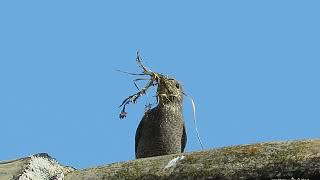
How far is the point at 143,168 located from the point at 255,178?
0.91m

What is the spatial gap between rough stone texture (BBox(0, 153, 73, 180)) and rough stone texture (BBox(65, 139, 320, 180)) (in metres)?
0.39

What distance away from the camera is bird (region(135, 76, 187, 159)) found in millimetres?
7918

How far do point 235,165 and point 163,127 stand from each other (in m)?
2.58

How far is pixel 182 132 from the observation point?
8.31 metres

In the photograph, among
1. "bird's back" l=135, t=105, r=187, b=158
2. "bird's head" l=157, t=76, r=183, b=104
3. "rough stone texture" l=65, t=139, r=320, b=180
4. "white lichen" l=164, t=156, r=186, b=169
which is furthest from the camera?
"bird's head" l=157, t=76, r=183, b=104

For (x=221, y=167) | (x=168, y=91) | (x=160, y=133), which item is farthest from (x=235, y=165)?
(x=168, y=91)

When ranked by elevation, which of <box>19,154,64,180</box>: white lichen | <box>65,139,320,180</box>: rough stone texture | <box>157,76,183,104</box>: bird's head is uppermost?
<box>157,76,183,104</box>: bird's head

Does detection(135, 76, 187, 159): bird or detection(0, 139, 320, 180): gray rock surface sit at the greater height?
detection(135, 76, 187, 159): bird

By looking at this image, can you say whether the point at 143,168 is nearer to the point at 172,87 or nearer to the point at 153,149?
the point at 153,149

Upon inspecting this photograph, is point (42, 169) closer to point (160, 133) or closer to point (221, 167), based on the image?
point (221, 167)

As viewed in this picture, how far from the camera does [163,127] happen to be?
8.10 metres

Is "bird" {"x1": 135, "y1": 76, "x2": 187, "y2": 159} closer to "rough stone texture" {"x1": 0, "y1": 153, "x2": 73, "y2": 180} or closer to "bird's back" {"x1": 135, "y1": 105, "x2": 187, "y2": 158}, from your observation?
"bird's back" {"x1": 135, "y1": 105, "x2": 187, "y2": 158}

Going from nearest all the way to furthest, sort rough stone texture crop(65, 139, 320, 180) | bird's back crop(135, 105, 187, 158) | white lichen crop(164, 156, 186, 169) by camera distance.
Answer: rough stone texture crop(65, 139, 320, 180) → white lichen crop(164, 156, 186, 169) → bird's back crop(135, 105, 187, 158)

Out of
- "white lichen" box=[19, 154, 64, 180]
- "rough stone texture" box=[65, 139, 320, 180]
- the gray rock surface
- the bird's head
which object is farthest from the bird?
"rough stone texture" box=[65, 139, 320, 180]
